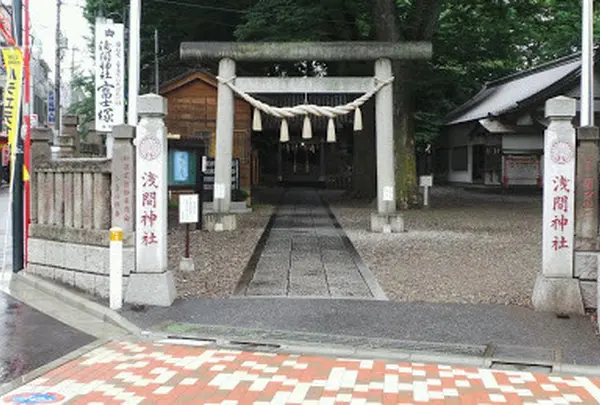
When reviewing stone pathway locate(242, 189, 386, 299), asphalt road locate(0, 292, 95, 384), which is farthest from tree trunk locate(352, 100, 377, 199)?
asphalt road locate(0, 292, 95, 384)

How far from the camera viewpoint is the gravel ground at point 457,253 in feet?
30.4

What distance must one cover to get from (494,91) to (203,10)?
1706 centimetres

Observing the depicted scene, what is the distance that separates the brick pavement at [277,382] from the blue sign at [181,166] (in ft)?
30.4

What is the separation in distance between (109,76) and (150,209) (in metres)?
7.73

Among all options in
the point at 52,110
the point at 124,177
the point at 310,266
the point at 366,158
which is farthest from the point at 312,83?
the point at 52,110

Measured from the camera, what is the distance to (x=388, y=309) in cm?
823

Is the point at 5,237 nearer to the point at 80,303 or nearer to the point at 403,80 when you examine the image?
the point at 80,303

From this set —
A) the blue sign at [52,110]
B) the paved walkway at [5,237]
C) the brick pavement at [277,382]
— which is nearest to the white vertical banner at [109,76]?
the paved walkway at [5,237]

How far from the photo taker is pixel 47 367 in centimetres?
609

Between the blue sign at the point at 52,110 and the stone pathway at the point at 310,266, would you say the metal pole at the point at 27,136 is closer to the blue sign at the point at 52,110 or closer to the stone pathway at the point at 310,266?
the stone pathway at the point at 310,266

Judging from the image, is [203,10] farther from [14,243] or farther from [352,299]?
[352,299]

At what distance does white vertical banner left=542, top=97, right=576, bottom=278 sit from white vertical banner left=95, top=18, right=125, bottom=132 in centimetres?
1004

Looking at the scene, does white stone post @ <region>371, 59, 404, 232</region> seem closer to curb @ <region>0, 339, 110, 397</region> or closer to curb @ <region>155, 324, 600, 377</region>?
curb @ <region>155, 324, 600, 377</region>

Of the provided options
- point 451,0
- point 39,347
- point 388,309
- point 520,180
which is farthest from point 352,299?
point 520,180
